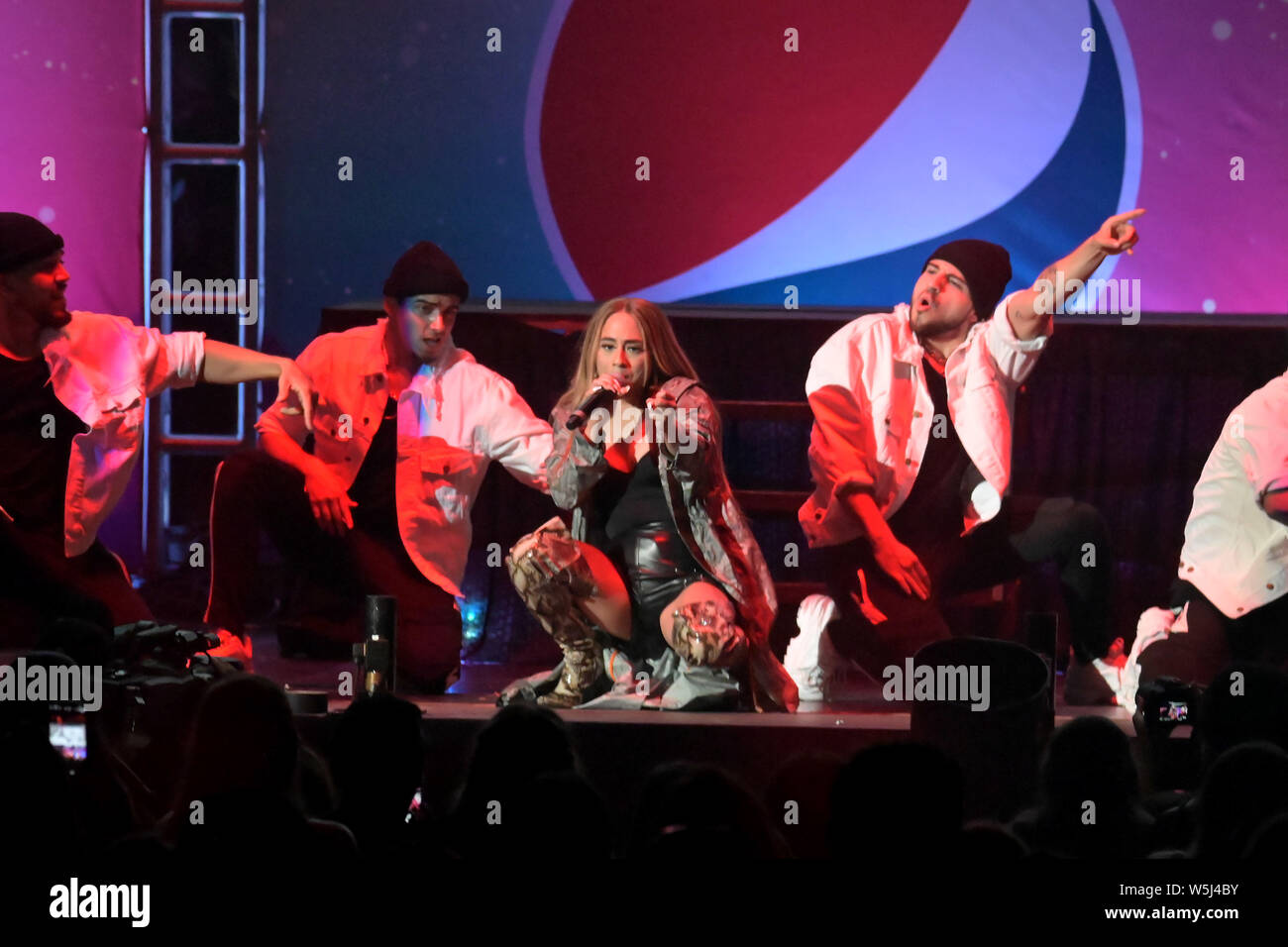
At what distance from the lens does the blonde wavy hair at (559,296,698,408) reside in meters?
4.43

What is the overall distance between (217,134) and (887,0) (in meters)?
2.49

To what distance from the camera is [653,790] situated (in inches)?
93.4

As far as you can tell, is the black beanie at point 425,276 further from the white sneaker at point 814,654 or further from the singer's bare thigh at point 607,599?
the white sneaker at point 814,654

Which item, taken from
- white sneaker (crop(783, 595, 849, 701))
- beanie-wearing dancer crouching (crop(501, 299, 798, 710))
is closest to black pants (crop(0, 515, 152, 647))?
beanie-wearing dancer crouching (crop(501, 299, 798, 710))

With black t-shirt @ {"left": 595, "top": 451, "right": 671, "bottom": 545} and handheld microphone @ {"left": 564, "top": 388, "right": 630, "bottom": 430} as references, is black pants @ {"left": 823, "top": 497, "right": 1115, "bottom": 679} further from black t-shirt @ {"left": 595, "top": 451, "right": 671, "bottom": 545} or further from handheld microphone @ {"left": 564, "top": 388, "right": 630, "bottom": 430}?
handheld microphone @ {"left": 564, "top": 388, "right": 630, "bottom": 430}

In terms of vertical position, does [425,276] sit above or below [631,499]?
above

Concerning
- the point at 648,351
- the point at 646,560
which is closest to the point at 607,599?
the point at 646,560

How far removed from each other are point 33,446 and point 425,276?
4.75 feet

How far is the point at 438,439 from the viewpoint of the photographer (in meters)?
5.28

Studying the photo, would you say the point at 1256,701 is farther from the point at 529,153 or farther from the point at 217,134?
the point at 217,134

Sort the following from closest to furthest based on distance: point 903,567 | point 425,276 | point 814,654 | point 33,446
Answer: point 814,654, point 903,567, point 33,446, point 425,276

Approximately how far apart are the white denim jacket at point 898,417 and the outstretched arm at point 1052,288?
0.12 ft

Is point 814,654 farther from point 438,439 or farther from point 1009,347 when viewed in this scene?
point 438,439
